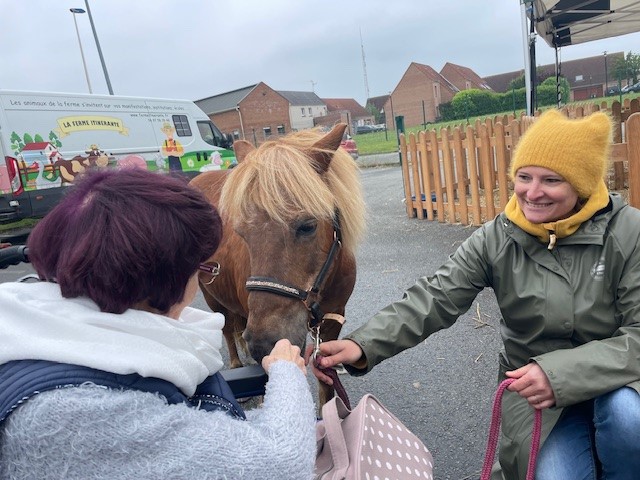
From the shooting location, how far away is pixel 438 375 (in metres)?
3.32

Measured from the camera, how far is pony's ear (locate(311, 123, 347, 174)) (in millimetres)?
2227

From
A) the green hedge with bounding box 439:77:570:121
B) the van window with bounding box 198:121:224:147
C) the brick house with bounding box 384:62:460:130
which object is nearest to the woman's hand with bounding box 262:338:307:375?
the van window with bounding box 198:121:224:147

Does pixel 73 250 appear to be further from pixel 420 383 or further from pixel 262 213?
pixel 420 383

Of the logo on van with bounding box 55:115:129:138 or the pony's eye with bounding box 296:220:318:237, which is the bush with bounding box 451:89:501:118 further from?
the pony's eye with bounding box 296:220:318:237

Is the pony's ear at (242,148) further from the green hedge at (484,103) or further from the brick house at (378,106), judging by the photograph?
the brick house at (378,106)

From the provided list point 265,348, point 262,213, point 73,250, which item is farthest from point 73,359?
point 262,213

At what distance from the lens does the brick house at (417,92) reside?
52.4 meters

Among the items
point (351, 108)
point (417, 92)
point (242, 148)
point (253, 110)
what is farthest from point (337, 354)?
point (351, 108)

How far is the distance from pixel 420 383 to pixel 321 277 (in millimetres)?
1677

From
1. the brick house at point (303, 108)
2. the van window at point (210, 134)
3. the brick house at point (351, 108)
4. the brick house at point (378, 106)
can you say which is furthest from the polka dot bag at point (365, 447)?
the brick house at point (351, 108)

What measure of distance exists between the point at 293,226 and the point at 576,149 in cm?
110

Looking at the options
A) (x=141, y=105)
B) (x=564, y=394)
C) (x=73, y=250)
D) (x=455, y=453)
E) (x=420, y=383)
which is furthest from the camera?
(x=141, y=105)

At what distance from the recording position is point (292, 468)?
3.10 ft

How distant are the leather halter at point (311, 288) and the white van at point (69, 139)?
7.45 meters
